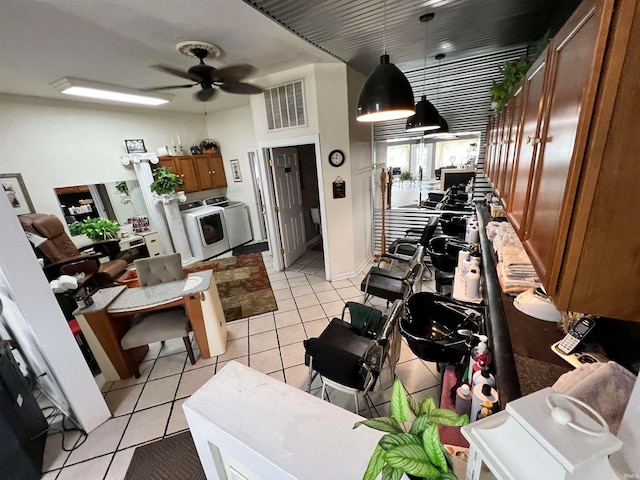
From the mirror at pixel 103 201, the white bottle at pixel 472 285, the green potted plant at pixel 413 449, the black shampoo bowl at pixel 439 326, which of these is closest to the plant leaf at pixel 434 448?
the green potted plant at pixel 413 449

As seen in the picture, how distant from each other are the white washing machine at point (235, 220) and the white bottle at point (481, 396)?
5.24 metres

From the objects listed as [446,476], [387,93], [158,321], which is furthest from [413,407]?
[158,321]

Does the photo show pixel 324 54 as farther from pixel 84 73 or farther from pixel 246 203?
pixel 246 203

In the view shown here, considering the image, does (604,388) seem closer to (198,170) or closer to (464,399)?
(464,399)

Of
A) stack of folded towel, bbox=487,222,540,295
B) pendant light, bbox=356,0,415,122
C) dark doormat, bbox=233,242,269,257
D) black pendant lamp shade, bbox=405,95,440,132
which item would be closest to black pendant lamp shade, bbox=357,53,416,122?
pendant light, bbox=356,0,415,122

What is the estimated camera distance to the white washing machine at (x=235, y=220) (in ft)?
18.1

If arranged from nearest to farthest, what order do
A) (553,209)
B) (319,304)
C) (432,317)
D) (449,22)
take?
(553,209)
(432,317)
(449,22)
(319,304)

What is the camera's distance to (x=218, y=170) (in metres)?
5.65

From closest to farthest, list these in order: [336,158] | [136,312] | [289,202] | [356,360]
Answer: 1. [356,360]
2. [136,312]
3. [336,158]
4. [289,202]

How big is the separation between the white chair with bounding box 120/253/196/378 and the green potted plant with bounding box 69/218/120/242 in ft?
7.31

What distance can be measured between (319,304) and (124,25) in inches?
131

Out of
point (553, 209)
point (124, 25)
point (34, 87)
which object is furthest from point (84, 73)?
point (553, 209)

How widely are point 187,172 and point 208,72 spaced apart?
3146 millimetres

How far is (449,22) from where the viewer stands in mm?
2352
